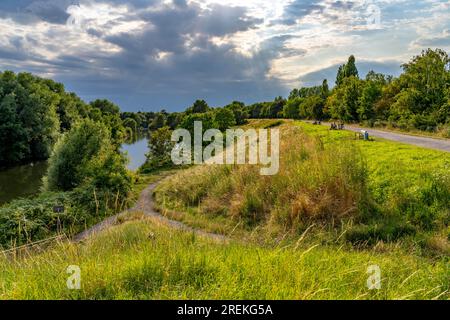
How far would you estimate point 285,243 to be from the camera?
5699 millimetres

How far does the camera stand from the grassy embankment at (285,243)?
3.17m

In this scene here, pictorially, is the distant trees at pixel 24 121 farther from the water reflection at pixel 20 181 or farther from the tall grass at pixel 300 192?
the tall grass at pixel 300 192

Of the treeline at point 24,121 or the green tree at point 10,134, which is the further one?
the treeline at point 24,121

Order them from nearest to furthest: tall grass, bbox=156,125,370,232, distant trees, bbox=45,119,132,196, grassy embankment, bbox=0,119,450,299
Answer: grassy embankment, bbox=0,119,450,299 → tall grass, bbox=156,125,370,232 → distant trees, bbox=45,119,132,196

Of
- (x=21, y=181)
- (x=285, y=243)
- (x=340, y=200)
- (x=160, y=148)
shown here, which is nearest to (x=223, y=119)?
(x=160, y=148)

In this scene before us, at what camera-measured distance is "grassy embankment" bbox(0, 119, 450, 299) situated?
317 centimetres

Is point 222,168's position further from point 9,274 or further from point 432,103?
point 432,103

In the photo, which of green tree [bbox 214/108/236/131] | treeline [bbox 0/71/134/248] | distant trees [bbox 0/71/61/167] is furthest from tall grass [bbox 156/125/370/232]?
green tree [bbox 214/108/236/131]

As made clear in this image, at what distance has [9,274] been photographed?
12.7ft

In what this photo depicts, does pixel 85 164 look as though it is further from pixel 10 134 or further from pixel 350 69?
pixel 350 69

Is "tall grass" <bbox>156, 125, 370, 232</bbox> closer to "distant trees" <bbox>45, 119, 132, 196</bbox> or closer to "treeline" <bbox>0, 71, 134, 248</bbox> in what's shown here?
"treeline" <bbox>0, 71, 134, 248</bbox>

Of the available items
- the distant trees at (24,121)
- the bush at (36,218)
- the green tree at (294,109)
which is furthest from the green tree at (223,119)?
the green tree at (294,109)

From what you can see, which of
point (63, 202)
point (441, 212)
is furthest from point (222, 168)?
point (441, 212)
